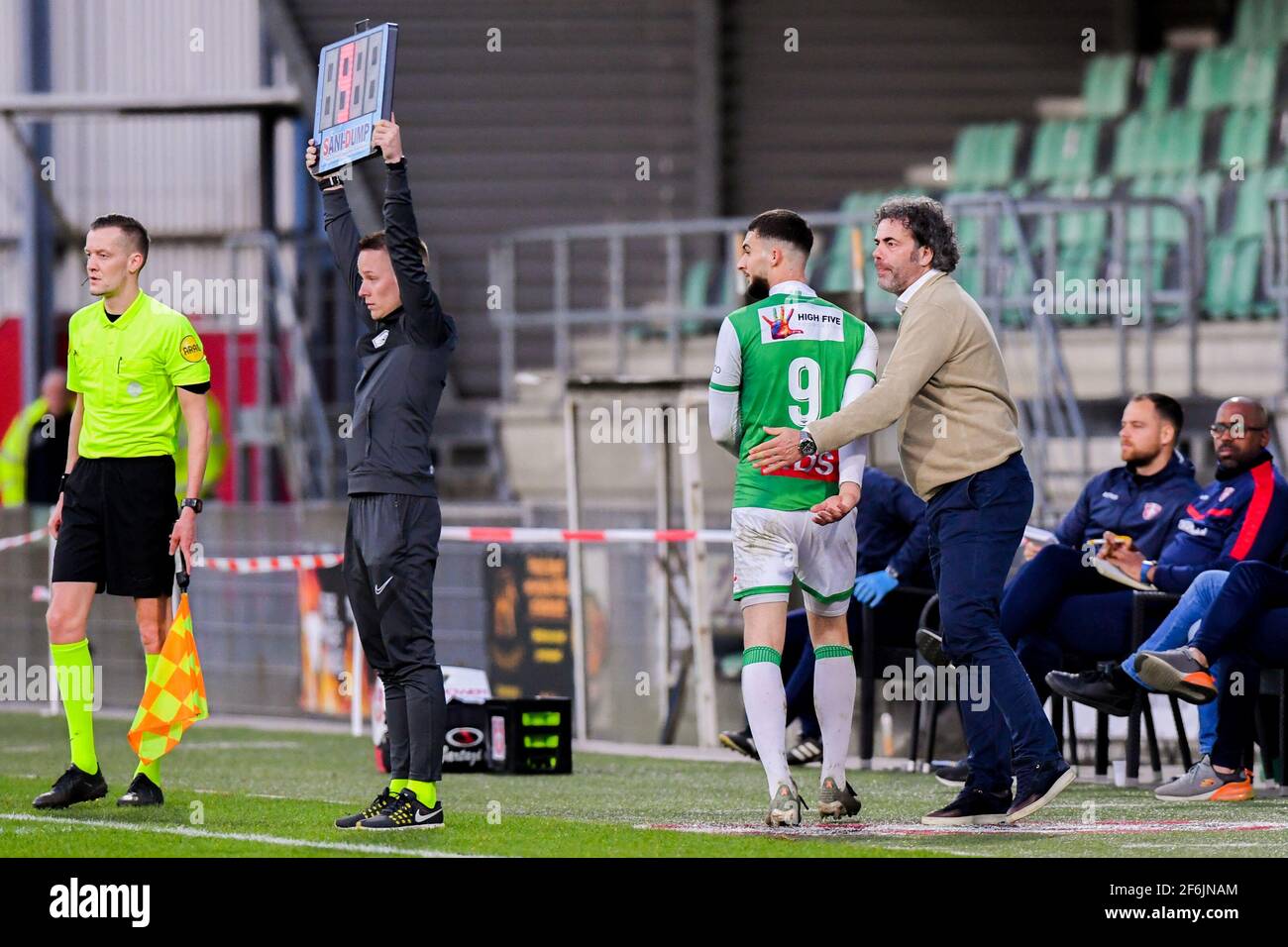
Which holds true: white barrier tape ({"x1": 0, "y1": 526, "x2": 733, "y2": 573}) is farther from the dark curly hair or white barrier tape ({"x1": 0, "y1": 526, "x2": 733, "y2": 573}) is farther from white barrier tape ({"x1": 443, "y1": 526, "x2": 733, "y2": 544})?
the dark curly hair

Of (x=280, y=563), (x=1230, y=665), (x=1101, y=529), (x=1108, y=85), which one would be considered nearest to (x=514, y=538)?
(x=280, y=563)

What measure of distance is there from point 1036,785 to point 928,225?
1.83 meters

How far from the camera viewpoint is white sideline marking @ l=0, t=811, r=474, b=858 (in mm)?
5957

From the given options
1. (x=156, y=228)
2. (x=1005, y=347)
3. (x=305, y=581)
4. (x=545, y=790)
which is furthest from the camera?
(x=156, y=228)

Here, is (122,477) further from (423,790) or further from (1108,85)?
(1108,85)

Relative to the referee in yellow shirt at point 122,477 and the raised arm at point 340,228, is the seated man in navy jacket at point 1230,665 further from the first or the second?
the referee in yellow shirt at point 122,477

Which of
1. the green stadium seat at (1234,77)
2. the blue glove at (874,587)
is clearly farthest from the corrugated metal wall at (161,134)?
the blue glove at (874,587)

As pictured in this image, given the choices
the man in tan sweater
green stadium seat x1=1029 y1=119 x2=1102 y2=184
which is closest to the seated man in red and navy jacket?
the man in tan sweater

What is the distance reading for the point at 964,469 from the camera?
6719mm

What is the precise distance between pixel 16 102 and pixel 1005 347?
11.7 m

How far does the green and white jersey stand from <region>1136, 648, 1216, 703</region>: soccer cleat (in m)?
1.64
